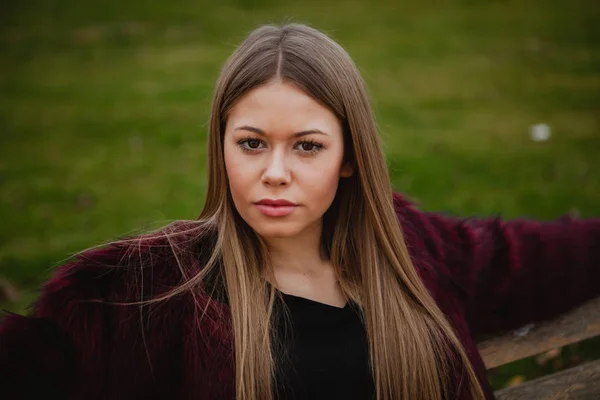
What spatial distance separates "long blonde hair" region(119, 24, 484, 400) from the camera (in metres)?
2.34

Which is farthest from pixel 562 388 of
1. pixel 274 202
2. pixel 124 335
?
pixel 124 335

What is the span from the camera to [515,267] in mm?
2951

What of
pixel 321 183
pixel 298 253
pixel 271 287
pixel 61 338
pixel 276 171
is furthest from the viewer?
pixel 298 253

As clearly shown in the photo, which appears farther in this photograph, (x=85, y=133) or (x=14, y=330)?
(x=85, y=133)

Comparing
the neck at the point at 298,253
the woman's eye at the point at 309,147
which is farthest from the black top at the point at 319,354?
the woman's eye at the point at 309,147

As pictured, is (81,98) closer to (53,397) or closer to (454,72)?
(454,72)

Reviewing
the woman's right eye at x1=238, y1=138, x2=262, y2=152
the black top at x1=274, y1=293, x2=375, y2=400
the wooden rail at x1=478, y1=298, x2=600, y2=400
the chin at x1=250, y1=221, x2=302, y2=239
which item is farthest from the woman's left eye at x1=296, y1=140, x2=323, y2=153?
the wooden rail at x1=478, y1=298, x2=600, y2=400

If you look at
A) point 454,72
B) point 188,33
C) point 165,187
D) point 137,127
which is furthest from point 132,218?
point 188,33

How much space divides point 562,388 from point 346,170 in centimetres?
124

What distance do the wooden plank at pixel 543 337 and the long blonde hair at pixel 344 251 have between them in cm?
32

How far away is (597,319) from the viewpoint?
2.95m

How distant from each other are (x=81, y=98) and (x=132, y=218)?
3330 mm

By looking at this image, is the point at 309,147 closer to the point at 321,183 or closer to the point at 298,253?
the point at 321,183

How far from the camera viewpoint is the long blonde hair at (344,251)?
234cm
